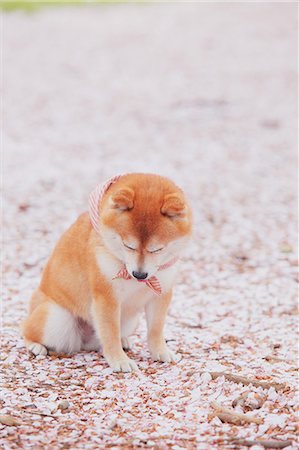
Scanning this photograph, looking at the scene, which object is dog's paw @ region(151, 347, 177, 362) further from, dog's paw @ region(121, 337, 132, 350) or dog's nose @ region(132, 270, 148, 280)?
dog's nose @ region(132, 270, 148, 280)

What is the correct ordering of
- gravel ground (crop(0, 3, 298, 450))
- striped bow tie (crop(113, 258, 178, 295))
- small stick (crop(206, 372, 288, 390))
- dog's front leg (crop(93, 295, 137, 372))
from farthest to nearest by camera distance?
dog's front leg (crop(93, 295, 137, 372)) → striped bow tie (crop(113, 258, 178, 295)) → small stick (crop(206, 372, 288, 390)) → gravel ground (crop(0, 3, 298, 450))

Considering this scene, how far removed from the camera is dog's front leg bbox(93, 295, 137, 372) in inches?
183

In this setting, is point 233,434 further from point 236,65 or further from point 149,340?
point 236,65

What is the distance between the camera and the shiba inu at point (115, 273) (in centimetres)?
430

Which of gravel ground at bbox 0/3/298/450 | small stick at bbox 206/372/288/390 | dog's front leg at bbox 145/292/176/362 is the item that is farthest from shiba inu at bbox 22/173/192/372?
small stick at bbox 206/372/288/390

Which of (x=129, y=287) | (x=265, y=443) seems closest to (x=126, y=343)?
(x=129, y=287)

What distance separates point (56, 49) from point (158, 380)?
52.5 feet

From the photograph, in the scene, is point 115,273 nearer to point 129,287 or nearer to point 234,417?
point 129,287

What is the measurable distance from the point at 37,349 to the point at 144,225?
4.42 feet

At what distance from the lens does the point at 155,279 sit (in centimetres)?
462

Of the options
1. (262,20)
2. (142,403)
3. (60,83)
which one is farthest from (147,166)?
(262,20)

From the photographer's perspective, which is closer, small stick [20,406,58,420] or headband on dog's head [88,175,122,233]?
small stick [20,406,58,420]

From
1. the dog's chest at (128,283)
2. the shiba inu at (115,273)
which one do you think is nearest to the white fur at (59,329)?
the shiba inu at (115,273)

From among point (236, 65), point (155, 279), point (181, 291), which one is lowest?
point (181, 291)
